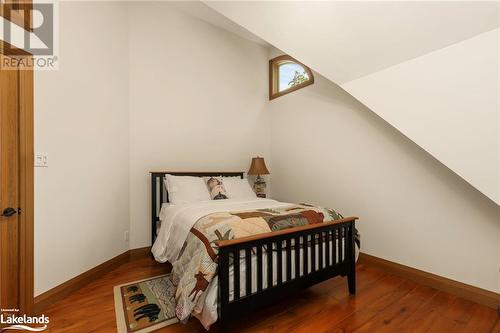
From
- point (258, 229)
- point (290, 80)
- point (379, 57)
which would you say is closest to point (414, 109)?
point (379, 57)

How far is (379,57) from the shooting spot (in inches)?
83.4

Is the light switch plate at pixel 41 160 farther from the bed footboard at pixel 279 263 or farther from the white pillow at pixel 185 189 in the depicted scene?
the bed footboard at pixel 279 263

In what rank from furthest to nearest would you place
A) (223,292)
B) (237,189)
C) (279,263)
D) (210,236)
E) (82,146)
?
(237,189)
(82,146)
(279,263)
(210,236)
(223,292)

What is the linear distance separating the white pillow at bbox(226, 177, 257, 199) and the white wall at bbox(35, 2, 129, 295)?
124cm

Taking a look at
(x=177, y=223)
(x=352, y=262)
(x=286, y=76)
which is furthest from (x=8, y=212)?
(x=286, y=76)

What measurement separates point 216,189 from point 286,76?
2.35m

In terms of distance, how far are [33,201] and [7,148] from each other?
0.43m

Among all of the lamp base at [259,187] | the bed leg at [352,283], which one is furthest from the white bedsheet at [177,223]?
the lamp base at [259,187]

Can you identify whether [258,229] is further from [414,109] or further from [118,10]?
[118,10]

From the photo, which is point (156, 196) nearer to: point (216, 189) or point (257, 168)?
point (216, 189)

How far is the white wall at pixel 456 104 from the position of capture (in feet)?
5.46

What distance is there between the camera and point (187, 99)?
11.6 ft

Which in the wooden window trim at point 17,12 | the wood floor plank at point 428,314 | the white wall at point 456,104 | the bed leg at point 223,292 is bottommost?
the wood floor plank at point 428,314

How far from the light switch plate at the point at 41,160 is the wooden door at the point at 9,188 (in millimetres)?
135
